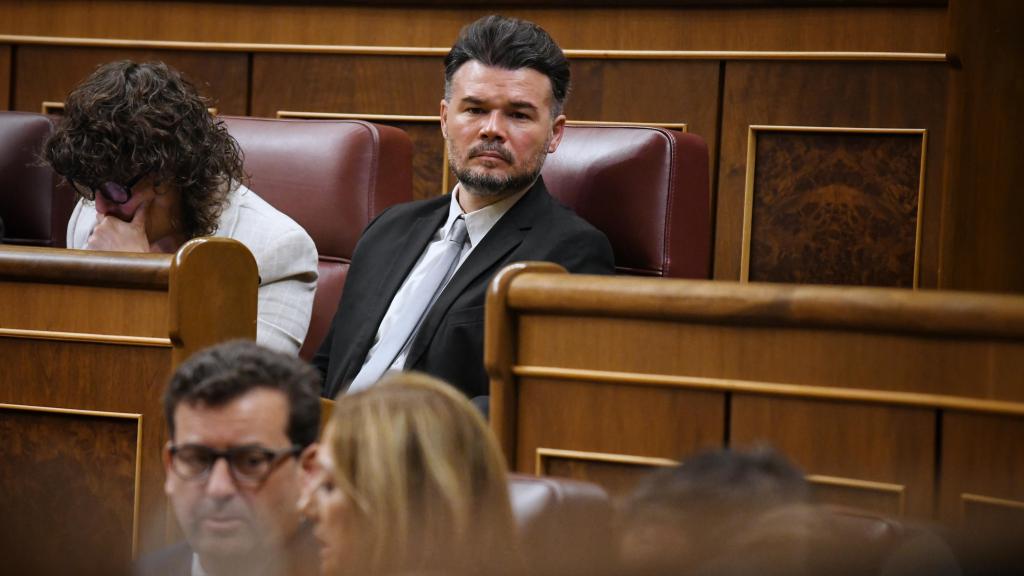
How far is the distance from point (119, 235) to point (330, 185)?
0.21 metres

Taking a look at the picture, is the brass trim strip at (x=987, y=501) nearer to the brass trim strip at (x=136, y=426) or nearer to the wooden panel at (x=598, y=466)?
the wooden panel at (x=598, y=466)

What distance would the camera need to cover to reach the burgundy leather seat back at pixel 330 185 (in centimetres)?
125

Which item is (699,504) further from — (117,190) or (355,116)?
(355,116)

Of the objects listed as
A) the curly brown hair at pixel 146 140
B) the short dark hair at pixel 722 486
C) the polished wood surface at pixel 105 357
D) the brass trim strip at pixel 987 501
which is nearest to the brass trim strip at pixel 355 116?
the curly brown hair at pixel 146 140

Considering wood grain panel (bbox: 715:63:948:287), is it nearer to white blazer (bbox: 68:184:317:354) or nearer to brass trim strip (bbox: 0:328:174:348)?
white blazer (bbox: 68:184:317:354)

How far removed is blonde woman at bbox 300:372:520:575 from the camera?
46 cm

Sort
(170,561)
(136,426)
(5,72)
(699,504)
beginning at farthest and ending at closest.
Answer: (5,72)
(136,426)
(170,561)
(699,504)

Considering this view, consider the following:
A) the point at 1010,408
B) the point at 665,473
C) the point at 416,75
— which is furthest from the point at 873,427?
the point at 416,75

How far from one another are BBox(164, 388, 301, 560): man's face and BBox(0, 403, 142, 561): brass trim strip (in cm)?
30

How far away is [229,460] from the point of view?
62 cm

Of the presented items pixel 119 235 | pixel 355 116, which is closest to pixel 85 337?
pixel 119 235

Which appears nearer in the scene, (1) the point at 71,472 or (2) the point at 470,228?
(1) the point at 71,472

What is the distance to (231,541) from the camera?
1.96ft

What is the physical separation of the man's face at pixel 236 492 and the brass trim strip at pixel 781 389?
0.72ft
